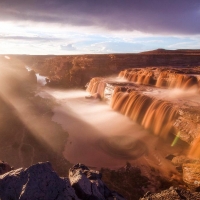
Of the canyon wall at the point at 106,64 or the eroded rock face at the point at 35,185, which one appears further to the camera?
the canyon wall at the point at 106,64

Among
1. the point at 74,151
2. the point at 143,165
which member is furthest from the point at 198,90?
the point at 74,151

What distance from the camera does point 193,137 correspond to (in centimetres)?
1686

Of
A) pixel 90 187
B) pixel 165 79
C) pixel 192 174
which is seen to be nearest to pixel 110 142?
pixel 192 174

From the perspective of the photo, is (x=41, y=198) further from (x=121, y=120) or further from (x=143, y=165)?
(x=121, y=120)

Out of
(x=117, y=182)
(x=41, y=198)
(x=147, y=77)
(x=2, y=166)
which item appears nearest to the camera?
(x=41, y=198)

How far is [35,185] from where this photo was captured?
5.84 meters

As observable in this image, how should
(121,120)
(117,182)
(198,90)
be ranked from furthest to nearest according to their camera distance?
(198,90) → (121,120) → (117,182)

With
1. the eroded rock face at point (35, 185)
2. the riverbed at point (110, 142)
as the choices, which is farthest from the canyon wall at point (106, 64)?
the eroded rock face at point (35, 185)

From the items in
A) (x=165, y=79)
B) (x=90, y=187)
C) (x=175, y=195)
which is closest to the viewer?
(x=90, y=187)

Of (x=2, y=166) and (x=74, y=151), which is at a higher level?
(x=2, y=166)

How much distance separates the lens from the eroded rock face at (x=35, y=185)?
18.5 feet

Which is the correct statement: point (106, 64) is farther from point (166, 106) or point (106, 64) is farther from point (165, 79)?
point (166, 106)

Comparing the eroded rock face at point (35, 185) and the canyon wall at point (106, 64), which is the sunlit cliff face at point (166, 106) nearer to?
the eroded rock face at point (35, 185)

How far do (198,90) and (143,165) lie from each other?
17.4 m
